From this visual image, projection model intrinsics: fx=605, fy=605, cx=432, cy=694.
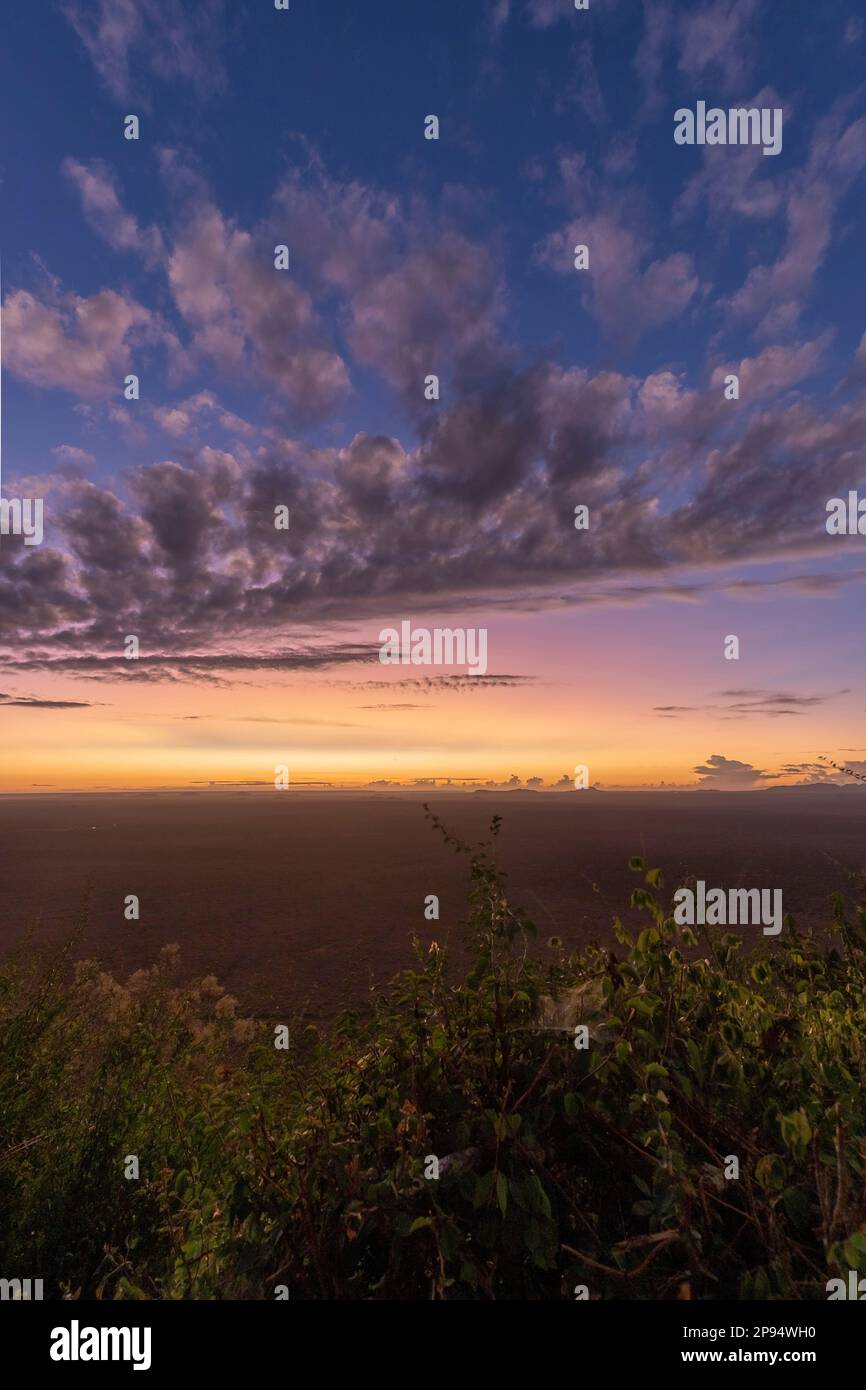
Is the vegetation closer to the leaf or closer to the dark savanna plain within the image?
the leaf

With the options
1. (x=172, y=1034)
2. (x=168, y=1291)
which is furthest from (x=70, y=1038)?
(x=168, y=1291)

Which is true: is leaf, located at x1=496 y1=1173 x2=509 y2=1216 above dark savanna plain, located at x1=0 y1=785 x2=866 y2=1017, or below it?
above

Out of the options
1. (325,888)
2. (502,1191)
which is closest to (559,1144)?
(502,1191)

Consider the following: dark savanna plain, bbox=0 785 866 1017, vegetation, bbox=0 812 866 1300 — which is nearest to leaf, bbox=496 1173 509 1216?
vegetation, bbox=0 812 866 1300

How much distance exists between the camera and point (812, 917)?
121 feet

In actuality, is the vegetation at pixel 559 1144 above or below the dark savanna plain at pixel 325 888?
above

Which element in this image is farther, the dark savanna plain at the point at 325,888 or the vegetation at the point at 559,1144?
the dark savanna plain at the point at 325,888

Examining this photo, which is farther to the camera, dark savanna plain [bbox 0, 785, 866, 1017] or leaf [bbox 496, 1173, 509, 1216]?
dark savanna plain [bbox 0, 785, 866, 1017]

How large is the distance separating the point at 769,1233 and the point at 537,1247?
0.78 meters

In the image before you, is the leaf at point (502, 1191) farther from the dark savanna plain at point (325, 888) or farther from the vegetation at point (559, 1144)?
the dark savanna plain at point (325, 888)

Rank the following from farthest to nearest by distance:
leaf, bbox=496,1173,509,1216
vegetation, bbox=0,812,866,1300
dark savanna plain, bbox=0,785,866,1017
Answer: dark savanna plain, bbox=0,785,866,1017
vegetation, bbox=0,812,866,1300
leaf, bbox=496,1173,509,1216

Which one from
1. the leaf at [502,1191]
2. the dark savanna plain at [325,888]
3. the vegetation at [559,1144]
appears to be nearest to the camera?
the leaf at [502,1191]

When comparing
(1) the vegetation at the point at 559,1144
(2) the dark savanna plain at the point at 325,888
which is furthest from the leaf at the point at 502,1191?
(2) the dark savanna plain at the point at 325,888
